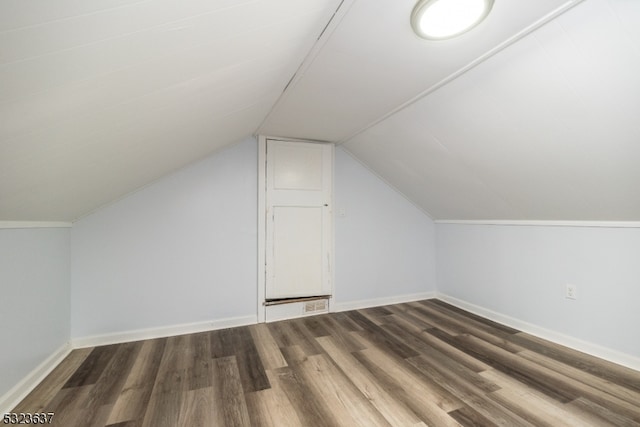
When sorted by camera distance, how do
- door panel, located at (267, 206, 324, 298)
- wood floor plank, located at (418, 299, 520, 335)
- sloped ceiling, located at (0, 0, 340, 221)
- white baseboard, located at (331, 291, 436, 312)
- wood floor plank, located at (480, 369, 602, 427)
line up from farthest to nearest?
white baseboard, located at (331, 291, 436, 312) < door panel, located at (267, 206, 324, 298) < wood floor plank, located at (418, 299, 520, 335) < wood floor plank, located at (480, 369, 602, 427) < sloped ceiling, located at (0, 0, 340, 221)

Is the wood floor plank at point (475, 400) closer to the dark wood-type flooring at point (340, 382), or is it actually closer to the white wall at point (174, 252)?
the dark wood-type flooring at point (340, 382)

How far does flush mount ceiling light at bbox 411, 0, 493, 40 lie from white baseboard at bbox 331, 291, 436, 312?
9.00 ft

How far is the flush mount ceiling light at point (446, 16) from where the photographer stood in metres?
1.16

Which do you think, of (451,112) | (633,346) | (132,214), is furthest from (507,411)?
(132,214)

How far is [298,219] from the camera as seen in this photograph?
3.15 metres

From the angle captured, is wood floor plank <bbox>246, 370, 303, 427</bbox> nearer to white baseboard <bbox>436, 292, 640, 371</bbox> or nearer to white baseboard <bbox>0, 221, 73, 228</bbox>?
white baseboard <bbox>0, 221, 73, 228</bbox>

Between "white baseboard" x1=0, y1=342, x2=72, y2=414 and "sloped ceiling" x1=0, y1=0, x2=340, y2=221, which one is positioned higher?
"sloped ceiling" x1=0, y1=0, x2=340, y2=221

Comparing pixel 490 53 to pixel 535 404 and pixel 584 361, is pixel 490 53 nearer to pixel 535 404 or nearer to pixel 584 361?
pixel 535 404

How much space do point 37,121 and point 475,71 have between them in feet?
6.76

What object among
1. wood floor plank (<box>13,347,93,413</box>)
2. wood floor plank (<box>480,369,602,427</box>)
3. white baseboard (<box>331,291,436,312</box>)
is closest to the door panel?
white baseboard (<box>331,291,436,312</box>)

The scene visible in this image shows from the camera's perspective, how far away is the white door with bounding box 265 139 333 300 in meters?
3.04

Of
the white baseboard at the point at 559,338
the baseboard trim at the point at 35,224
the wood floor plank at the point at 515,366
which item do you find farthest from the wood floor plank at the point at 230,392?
the white baseboard at the point at 559,338

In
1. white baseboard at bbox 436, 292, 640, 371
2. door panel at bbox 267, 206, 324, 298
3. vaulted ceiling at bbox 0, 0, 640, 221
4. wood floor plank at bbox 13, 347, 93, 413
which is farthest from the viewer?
door panel at bbox 267, 206, 324, 298

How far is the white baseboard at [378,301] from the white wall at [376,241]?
19 millimetres
